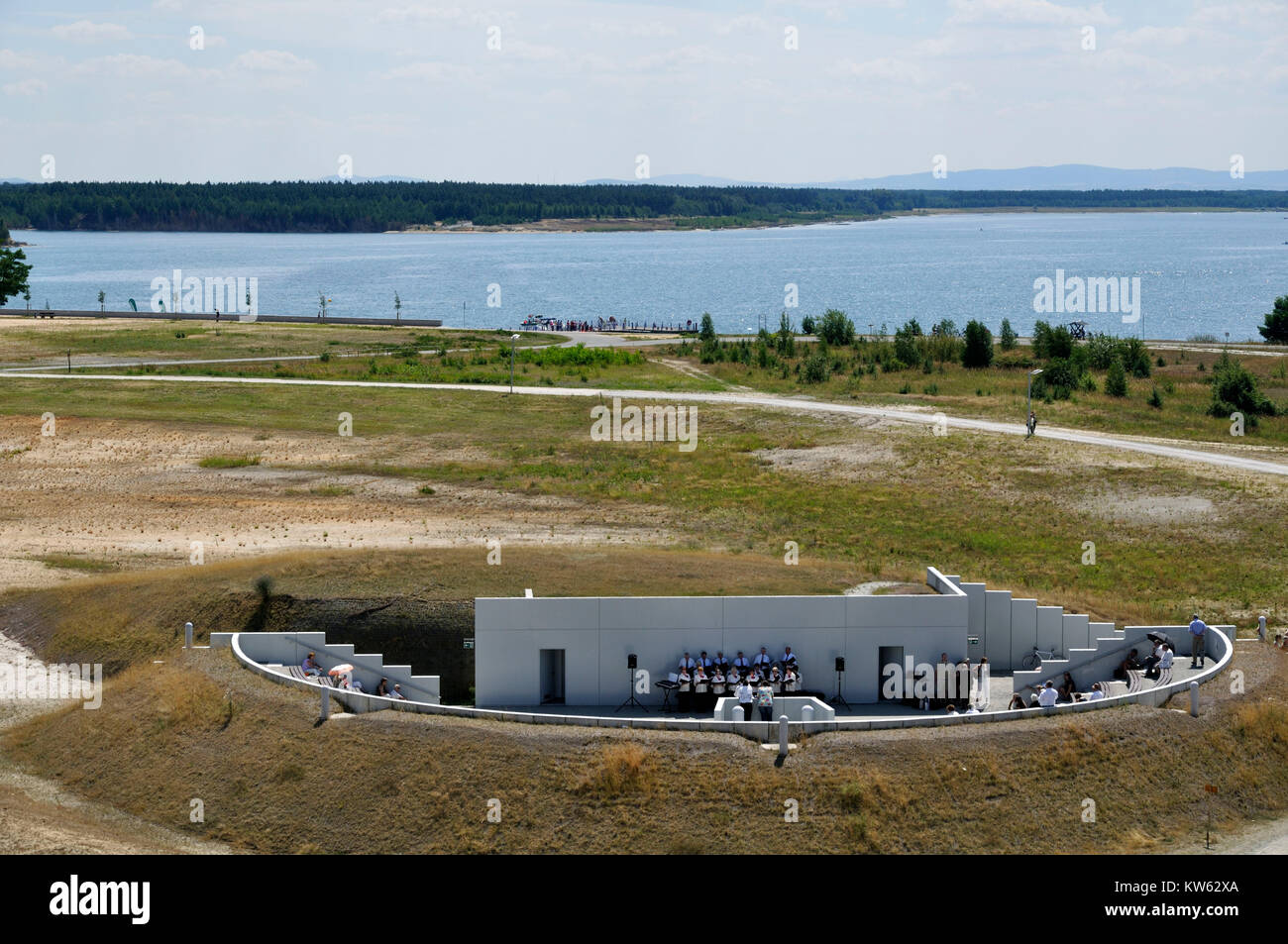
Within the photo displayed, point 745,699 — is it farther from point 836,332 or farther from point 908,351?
point 836,332

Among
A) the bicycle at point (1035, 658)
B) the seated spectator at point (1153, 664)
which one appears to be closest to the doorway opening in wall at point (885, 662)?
the bicycle at point (1035, 658)

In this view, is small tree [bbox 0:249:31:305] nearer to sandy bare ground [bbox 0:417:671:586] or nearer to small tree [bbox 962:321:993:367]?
sandy bare ground [bbox 0:417:671:586]

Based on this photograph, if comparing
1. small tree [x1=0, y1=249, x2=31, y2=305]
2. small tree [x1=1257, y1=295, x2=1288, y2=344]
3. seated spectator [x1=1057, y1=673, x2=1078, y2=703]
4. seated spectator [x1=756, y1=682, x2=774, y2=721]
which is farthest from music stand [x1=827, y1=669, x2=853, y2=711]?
small tree [x1=0, y1=249, x2=31, y2=305]

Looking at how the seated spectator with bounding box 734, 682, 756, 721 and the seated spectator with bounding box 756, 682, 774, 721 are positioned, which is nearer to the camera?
the seated spectator with bounding box 756, 682, 774, 721

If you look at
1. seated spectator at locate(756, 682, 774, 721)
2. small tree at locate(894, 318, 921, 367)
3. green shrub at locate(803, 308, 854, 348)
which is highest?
green shrub at locate(803, 308, 854, 348)

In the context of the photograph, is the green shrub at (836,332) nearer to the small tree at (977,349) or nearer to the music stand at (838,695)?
the small tree at (977,349)

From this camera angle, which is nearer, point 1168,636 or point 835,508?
point 1168,636

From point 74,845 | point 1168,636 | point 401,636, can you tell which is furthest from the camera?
point 401,636
